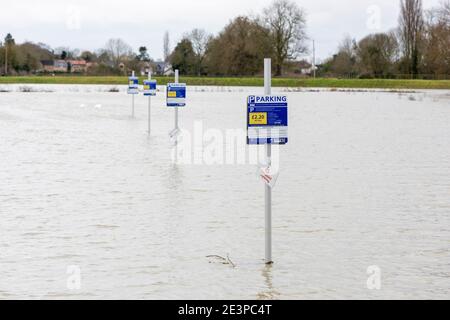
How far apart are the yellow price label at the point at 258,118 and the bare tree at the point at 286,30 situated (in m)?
91.7

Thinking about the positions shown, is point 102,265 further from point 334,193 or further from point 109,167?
point 109,167

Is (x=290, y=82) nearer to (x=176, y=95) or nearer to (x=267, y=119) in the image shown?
(x=176, y=95)

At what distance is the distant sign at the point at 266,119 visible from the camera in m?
9.39

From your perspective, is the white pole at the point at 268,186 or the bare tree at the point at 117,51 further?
the bare tree at the point at 117,51

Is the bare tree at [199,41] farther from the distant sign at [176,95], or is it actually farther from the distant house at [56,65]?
the distant sign at [176,95]

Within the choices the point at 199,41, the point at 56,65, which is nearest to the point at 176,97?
the point at 199,41

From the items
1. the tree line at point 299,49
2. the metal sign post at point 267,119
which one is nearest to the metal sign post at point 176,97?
the metal sign post at point 267,119

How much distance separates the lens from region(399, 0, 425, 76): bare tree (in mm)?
101125

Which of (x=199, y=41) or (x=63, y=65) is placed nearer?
(x=199, y=41)

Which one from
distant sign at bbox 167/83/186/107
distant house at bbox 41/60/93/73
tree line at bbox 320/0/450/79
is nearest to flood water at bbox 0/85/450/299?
distant sign at bbox 167/83/186/107

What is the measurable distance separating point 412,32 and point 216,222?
94270mm

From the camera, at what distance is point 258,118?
942 centimetres

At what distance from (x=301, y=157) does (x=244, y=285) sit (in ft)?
43.1
